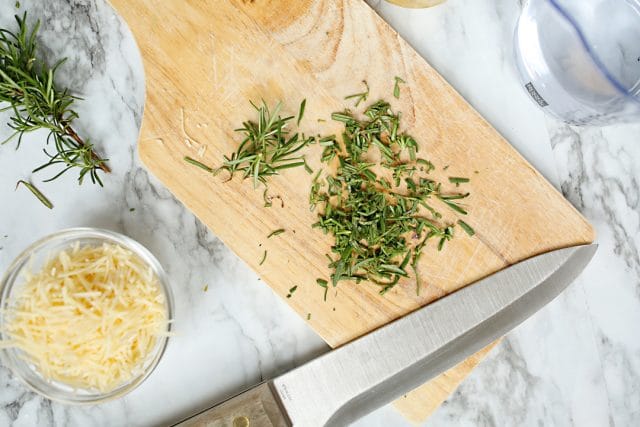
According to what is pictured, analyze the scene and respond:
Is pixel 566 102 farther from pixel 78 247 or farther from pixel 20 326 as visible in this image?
pixel 20 326

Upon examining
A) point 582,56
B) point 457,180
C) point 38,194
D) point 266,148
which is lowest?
point 38,194

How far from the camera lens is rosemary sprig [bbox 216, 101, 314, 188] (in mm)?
1231

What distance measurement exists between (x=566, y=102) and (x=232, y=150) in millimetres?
770

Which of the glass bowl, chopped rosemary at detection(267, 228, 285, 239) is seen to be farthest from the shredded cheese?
chopped rosemary at detection(267, 228, 285, 239)

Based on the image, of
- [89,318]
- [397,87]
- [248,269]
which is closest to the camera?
[89,318]

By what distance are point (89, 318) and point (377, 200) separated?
65 centimetres

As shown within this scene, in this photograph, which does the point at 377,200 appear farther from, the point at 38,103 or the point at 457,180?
the point at 38,103

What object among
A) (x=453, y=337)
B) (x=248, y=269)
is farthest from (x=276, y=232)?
(x=453, y=337)

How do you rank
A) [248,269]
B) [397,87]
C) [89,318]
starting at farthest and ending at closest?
1. [248,269]
2. [397,87]
3. [89,318]

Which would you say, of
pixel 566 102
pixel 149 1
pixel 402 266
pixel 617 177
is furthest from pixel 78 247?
pixel 617 177

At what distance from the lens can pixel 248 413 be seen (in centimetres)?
123

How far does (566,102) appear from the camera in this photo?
134 cm

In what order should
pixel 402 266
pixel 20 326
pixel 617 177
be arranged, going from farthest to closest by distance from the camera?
pixel 617 177 < pixel 402 266 < pixel 20 326

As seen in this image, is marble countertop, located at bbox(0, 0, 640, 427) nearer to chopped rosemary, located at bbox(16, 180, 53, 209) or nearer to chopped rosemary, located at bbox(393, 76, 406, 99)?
chopped rosemary, located at bbox(16, 180, 53, 209)
